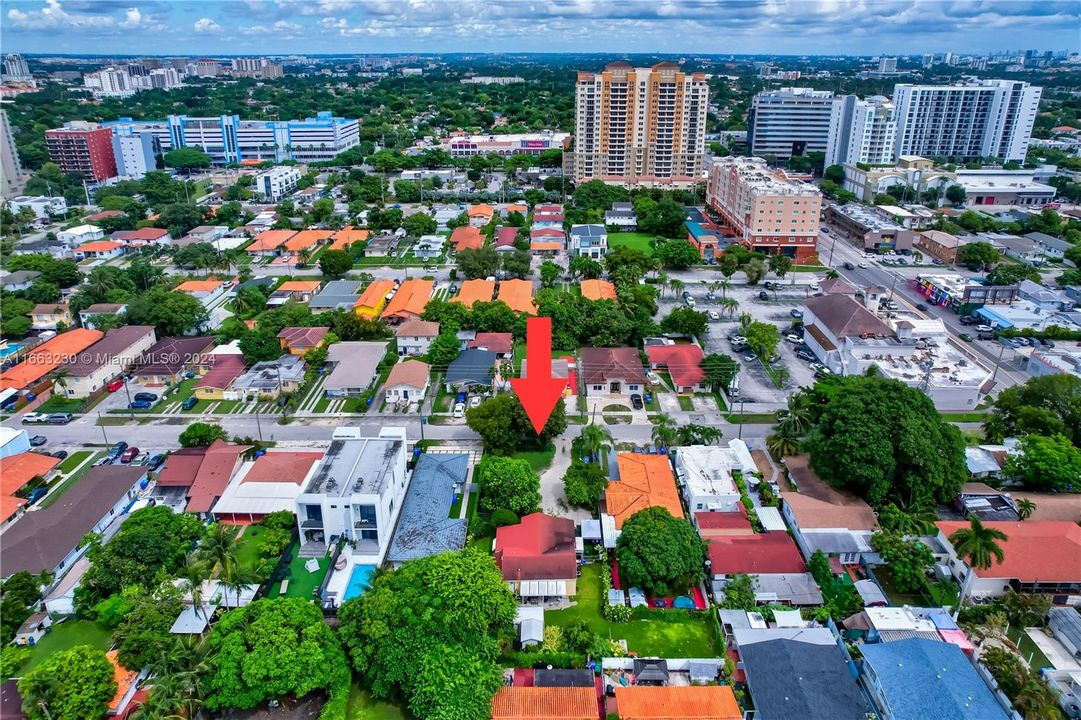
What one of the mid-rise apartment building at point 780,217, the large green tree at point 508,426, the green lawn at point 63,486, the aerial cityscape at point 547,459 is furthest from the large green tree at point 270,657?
the mid-rise apartment building at point 780,217

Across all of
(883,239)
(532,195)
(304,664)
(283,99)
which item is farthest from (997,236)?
(283,99)

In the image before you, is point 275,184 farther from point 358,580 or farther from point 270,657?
point 270,657

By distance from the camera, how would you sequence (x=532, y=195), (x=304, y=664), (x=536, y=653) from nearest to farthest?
(x=304, y=664) → (x=536, y=653) → (x=532, y=195)

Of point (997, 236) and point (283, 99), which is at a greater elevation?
point (283, 99)

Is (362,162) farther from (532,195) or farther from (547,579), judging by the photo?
(547,579)

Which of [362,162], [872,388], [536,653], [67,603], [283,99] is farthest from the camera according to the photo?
[283,99]

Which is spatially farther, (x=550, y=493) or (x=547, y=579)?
(x=550, y=493)

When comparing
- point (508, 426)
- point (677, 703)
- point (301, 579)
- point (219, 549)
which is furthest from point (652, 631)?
point (219, 549)
